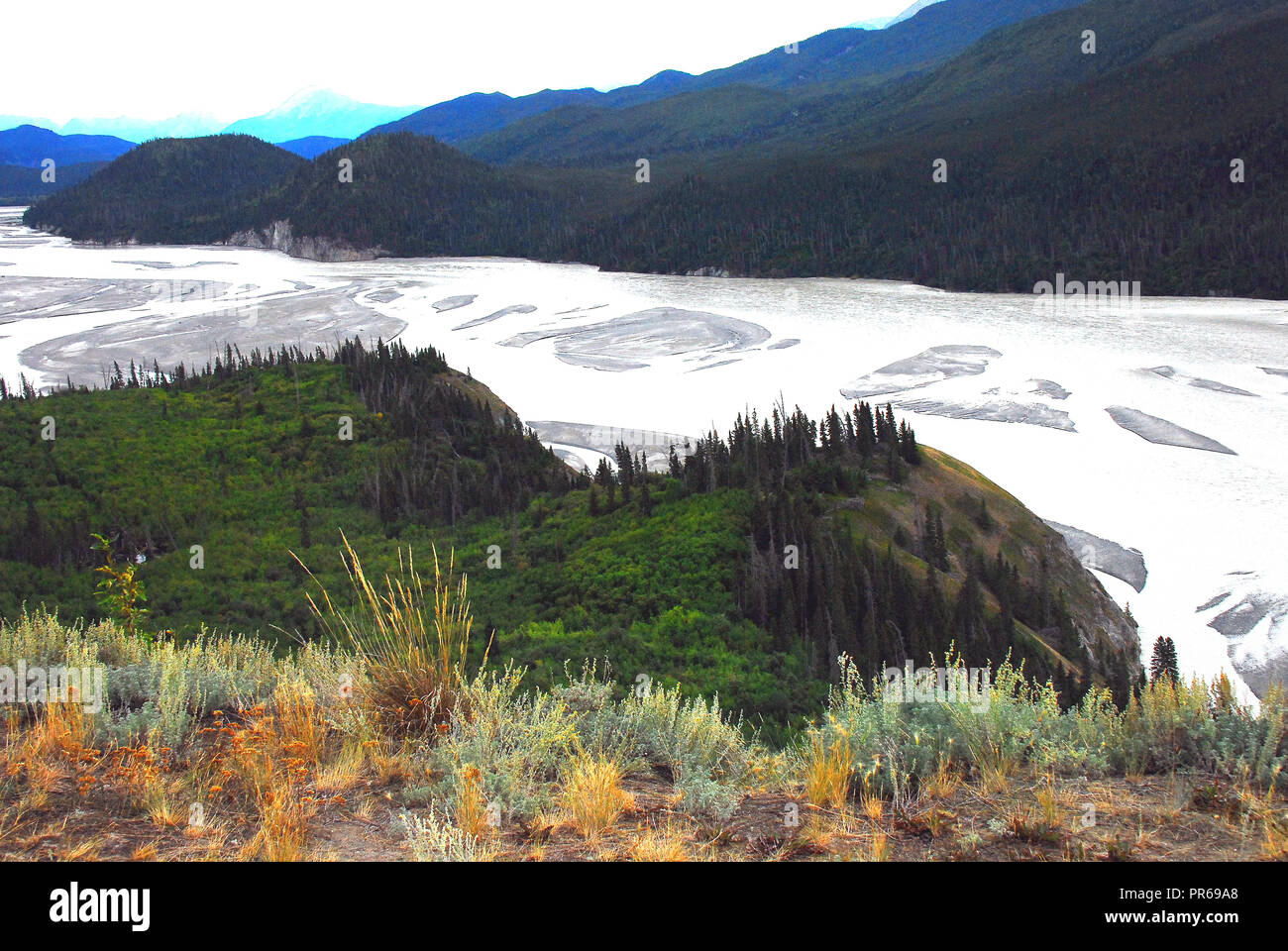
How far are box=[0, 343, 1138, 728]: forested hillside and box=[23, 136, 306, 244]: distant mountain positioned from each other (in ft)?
329

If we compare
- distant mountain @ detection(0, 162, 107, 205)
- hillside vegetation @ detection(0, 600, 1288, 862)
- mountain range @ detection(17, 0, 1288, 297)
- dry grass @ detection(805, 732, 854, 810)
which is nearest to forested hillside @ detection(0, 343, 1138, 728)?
hillside vegetation @ detection(0, 600, 1288, 862)

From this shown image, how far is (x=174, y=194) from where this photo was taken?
5251 inches

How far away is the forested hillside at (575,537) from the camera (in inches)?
480

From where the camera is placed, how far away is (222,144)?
149 m

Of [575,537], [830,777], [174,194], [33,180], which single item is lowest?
[575,537]

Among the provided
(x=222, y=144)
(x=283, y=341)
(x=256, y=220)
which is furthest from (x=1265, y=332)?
(x=222, y=144)

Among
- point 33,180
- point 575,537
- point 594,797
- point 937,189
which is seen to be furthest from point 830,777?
point 33,180

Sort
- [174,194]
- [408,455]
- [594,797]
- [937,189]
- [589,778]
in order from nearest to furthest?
[594,797] → [589,778] → [408,455] → [937,189] → [174,194]

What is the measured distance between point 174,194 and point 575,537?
137 metres

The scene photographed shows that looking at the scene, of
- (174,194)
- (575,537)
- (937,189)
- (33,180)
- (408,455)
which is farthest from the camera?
(33,180)

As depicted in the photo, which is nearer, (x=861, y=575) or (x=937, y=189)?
(x=861, y=575)

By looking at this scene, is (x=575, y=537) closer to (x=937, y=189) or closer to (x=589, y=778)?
(x=589, y=778)

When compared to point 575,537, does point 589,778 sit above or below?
above

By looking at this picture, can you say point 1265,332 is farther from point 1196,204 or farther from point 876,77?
point 876,77
